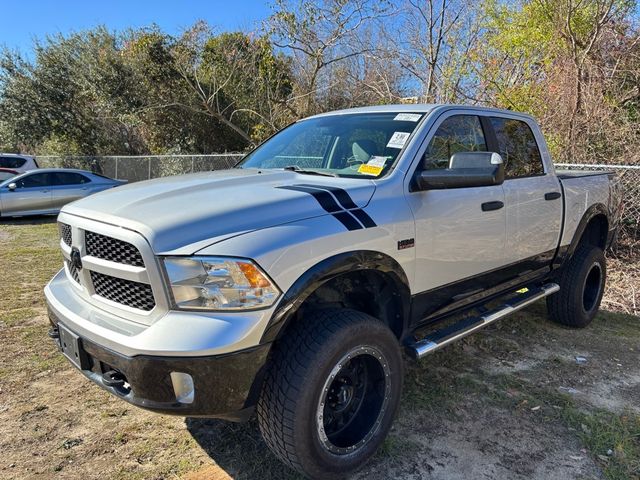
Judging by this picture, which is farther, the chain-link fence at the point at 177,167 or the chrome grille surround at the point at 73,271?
the chain-link fence at the point at 177,167

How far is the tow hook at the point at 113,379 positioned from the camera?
2.15 metres

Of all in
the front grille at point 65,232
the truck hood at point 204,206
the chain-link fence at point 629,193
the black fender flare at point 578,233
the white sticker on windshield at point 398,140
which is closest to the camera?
the truck hood at point 204,206

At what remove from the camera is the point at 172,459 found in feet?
8.69

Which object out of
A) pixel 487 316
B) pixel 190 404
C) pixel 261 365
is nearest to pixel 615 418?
pixel 487 316

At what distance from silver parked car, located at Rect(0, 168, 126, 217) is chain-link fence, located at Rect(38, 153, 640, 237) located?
3452mm

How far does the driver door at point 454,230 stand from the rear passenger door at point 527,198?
0.17m

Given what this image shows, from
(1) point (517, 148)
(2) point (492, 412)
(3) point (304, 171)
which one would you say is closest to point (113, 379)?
(3) point (304, 171)

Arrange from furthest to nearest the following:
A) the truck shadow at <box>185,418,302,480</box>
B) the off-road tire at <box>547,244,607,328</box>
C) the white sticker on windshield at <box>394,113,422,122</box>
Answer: the off-road tire at <box>547,244,607,328</box>, the white sticker on windshield at <box>394,113,422,122</box>, the truck shadow at <box>185,418,302,480</box>

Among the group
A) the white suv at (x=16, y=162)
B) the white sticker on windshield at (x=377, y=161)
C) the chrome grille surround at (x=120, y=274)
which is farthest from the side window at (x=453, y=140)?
the white suv at (x=16, y=162)

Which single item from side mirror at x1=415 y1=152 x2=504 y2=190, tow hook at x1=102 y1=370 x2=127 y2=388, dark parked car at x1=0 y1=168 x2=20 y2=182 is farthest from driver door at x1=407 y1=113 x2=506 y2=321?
dark parked car at x1=0 y1=168 x2=20 y2=182

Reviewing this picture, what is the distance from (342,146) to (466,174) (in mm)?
935

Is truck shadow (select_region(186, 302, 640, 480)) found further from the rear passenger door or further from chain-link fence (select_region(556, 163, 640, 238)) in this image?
chain-link fence (select_region(556, 163, 640, 238))

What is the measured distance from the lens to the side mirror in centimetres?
271

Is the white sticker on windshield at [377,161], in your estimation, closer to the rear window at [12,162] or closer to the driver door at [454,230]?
the driver door at [454,230]
